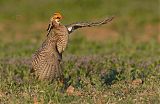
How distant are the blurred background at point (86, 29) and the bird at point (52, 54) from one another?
402 centimetres

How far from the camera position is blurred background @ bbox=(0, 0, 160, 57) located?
13344 mm

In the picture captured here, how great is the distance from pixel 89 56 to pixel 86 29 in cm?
667

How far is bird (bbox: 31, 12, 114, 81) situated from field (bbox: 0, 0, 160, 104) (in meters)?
0.12

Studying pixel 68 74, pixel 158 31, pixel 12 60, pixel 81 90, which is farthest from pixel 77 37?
pixel 81 90

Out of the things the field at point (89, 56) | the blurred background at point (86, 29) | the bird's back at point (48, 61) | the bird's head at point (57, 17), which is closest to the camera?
the field at point (89, 56)

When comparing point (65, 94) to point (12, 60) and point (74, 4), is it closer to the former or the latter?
point (12, 60)

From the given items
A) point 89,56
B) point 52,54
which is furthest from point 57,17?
point 89,56

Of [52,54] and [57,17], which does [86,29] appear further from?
[52,54]

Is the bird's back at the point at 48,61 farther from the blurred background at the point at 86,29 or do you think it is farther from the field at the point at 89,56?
the blurred background at the point at 86,29

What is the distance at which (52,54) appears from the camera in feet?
25.4

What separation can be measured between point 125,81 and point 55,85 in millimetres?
1167

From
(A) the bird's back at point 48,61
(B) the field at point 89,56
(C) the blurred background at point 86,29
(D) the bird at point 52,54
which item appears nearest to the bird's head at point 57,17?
(D) the bird at point 52,54

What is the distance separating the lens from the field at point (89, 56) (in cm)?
757

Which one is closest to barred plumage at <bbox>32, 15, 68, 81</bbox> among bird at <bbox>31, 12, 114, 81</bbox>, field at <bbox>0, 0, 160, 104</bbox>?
bird at <bbox>31, 12, 114, 81</bbox>
